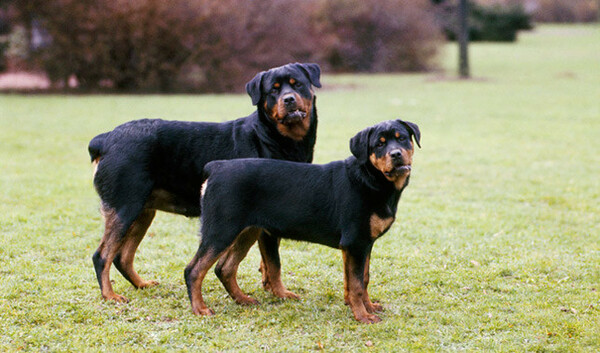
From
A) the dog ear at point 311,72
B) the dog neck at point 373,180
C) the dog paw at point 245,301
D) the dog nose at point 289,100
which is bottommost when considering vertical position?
the dog paw at point 245,301

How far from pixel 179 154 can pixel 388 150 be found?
1820 millimetres

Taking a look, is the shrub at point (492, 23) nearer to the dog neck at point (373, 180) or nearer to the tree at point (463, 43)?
the tree at point (463, 43)

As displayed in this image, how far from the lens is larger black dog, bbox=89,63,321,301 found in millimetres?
5418

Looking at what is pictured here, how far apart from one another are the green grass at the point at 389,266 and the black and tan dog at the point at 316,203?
0.41 m

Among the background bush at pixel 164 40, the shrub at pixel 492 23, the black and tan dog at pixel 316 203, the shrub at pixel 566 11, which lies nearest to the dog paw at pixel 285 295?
the black and tan dog at pixel 316 203

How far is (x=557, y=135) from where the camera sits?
14609 mm

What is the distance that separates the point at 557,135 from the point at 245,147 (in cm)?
1084

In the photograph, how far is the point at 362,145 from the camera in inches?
197

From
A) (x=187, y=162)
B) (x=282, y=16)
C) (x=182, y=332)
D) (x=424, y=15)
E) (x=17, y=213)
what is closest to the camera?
(x=182, y=332)

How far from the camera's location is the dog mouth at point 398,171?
4.81 m

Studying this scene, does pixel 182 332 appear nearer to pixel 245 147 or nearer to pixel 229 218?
pixel 229 218

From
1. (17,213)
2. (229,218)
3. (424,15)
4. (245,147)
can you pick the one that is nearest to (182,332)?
A: (229,218)

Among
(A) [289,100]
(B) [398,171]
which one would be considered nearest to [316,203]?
(B) [398,171]

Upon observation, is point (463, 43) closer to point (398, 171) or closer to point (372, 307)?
point (372, 307)
